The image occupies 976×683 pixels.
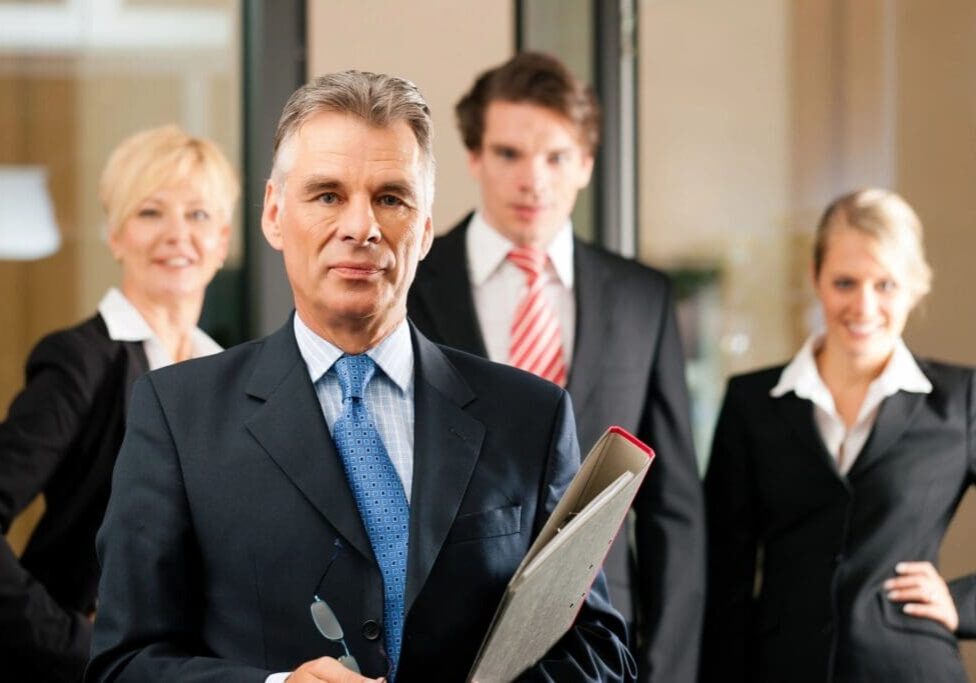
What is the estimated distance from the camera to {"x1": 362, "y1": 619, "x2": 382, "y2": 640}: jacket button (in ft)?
5.97

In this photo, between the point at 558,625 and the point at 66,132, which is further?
the point at 66,132

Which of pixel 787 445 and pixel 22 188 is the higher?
pixel 22 188

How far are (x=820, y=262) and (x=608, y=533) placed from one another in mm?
2008

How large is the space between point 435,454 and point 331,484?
0.13 m

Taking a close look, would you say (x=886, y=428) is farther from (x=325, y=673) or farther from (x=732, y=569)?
(x=325, y=673)

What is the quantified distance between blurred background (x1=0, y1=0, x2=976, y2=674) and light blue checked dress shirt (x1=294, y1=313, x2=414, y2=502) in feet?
7.65

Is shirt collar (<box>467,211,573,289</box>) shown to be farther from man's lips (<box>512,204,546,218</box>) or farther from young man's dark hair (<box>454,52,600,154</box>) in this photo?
young man's dark hair (<box>454,52,600,154</box>)

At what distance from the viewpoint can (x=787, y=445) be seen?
356 cm

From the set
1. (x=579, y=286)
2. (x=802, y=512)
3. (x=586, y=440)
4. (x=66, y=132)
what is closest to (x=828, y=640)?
(x=802, y=512)

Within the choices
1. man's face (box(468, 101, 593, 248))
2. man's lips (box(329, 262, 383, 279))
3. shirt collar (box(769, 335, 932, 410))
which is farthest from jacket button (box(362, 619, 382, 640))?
shirt collar (box(769, 335, 932, 410))

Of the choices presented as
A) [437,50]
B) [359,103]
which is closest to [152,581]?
[359,103]

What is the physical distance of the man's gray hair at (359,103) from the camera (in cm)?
185

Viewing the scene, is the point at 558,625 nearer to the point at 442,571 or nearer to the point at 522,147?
the point at 442,571

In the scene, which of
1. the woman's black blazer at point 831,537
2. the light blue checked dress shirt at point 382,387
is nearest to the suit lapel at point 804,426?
the woman's black blazer at point 831,537
